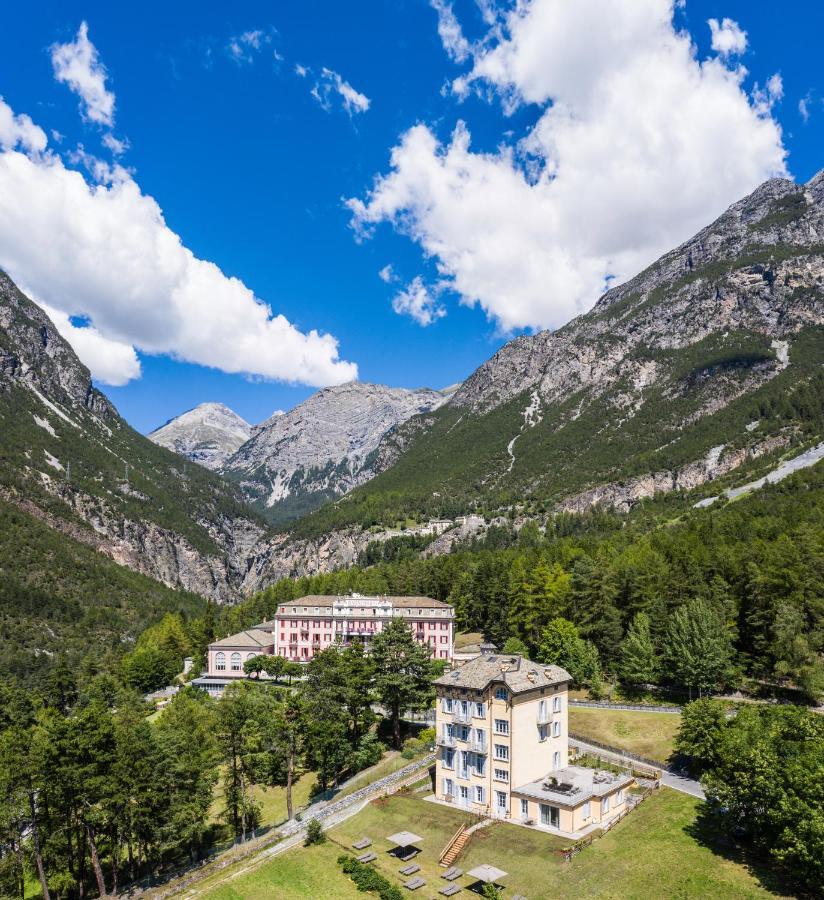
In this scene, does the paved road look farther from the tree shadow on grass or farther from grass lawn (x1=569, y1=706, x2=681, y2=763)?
the tree shadow on grass

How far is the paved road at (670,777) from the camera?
50031mm

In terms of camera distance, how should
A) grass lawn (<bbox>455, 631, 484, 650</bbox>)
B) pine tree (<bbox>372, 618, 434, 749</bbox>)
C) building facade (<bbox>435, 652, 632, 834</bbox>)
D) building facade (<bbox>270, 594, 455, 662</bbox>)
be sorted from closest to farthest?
building facade (<bbox>435, 652, 632, 834</bbox>) < pine tree (<bbox>372, 618, 434, 749</bbox>) < grass lawn (<bbox>455, 631, 484, 650</bbox>) < building facade (<bbox>270, 594, 455, 662</bbox>)

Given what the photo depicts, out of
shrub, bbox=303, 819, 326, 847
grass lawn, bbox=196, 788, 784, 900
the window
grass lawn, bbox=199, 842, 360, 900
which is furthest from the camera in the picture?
shrub, bbox=303, 819, 326, 847

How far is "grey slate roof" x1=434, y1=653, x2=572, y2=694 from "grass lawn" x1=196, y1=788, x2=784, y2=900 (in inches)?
388

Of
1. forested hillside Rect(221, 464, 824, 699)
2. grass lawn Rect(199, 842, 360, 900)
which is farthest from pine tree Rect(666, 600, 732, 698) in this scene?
grass lawn Rect(199, 842, 360, 900)

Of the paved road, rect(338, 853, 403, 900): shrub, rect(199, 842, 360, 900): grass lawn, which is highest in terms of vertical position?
the paved road

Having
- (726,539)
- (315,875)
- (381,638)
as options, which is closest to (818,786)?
(315,875)

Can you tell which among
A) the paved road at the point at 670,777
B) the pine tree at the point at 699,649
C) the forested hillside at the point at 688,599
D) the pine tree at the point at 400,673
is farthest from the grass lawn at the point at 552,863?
the forested hillside at the point at 688,599

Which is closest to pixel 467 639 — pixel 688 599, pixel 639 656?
pixel 639 656

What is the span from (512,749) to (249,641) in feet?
218

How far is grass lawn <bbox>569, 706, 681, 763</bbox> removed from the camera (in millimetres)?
58562

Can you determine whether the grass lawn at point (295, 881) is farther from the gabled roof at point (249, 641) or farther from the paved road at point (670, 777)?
the gabled roof at point (249, 641)

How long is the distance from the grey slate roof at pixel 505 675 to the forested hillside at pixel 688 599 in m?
18.2

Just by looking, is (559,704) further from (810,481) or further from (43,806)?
(810,481)
